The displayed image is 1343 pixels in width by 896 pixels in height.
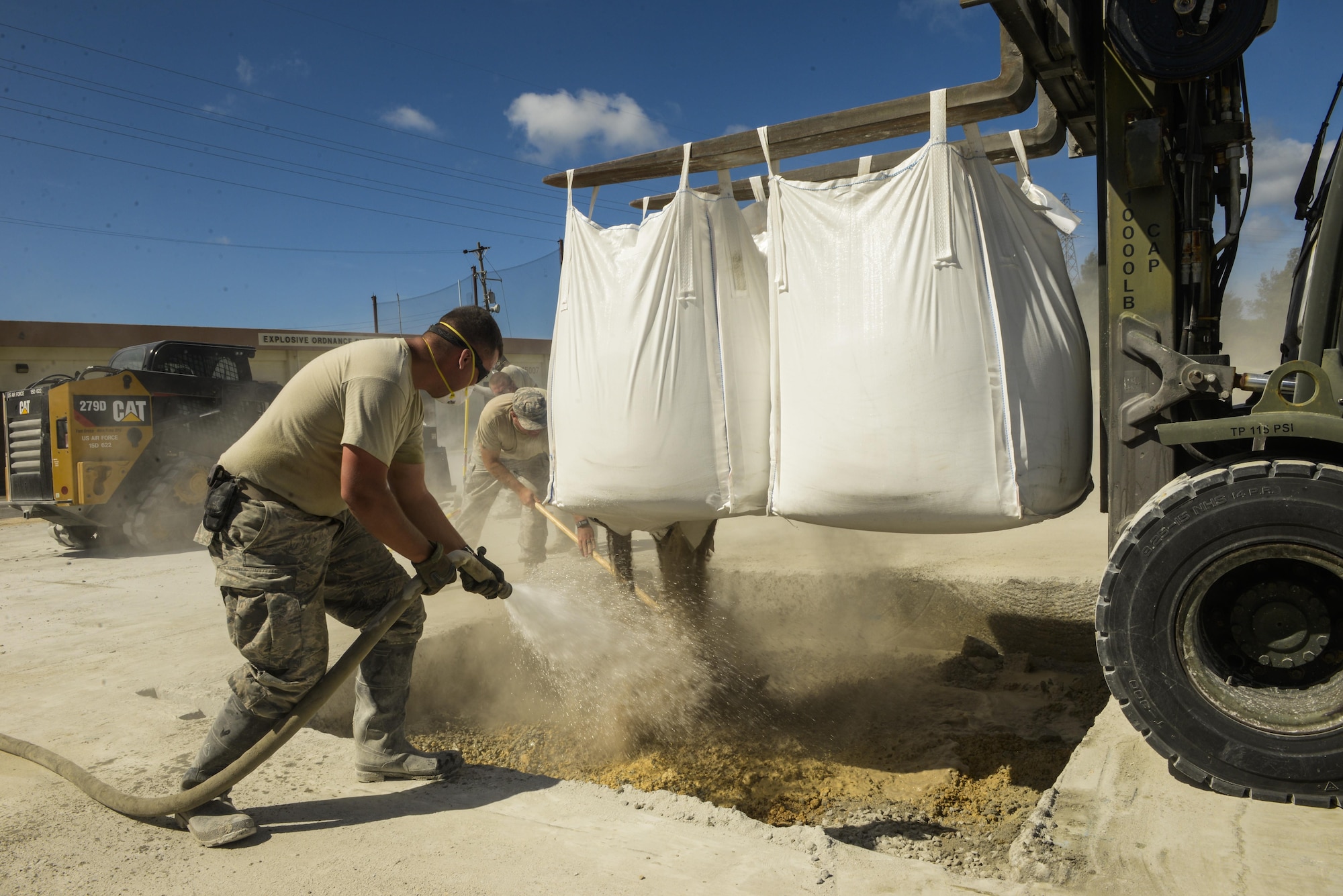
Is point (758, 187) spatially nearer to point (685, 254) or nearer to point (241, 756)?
point (685, 254)

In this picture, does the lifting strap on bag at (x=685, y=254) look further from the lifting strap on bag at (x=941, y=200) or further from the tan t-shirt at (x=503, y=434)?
the tan t-shirt at (x=503, y=434)

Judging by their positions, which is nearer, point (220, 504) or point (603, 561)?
point (220, 504)

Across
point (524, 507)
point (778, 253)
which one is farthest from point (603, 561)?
point (778, 253)

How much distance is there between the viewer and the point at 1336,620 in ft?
6.92

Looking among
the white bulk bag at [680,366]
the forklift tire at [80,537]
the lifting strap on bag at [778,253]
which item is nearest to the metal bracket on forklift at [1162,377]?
the lifting strap on bag at [778,253]

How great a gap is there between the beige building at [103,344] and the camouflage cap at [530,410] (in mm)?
9122

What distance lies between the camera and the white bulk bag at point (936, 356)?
2447mm

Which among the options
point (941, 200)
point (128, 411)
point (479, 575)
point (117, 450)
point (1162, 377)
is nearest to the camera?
point (1162, 377)

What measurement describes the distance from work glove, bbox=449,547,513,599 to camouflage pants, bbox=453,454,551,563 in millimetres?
2645

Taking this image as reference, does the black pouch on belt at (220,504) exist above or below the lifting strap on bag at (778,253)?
below

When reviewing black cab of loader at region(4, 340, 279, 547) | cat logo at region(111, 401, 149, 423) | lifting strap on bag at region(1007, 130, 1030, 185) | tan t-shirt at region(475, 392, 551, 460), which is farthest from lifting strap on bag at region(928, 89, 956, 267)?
cat logo at region(111, 401, 149, 423)

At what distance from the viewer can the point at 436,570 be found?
262cm

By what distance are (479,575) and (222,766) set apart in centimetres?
89

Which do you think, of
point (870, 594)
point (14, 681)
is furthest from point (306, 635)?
point (870, 594)
